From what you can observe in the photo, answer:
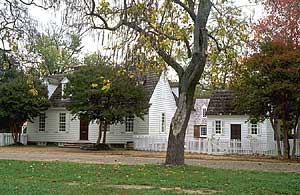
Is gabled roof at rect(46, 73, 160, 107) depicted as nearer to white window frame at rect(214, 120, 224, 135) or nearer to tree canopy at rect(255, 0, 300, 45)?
white window frame at rect(214, 120, 224, 135)

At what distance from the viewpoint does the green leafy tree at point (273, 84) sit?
77.7 feet

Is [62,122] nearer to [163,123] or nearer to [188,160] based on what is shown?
[163,123]

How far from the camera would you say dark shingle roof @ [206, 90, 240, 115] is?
113 ft

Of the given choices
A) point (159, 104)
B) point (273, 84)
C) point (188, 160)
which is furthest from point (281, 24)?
point (159, 104)

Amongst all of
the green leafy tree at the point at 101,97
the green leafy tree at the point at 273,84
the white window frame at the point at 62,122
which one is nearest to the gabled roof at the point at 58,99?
the white window frame at the point at 62,122

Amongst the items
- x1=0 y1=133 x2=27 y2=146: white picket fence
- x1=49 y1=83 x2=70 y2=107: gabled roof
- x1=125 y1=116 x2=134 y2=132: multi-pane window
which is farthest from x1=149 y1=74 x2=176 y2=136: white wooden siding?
x1=0 y1=133 x2=27 y2=146: white picket fence

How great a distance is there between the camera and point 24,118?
37062 mm

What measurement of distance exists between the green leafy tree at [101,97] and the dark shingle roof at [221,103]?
5.67 metres

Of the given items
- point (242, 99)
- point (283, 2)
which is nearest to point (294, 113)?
point (242, 99)

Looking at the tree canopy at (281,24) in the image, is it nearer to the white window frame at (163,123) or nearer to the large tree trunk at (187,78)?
the large tree trunk at (187,78)

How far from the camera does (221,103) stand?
35.2 metres

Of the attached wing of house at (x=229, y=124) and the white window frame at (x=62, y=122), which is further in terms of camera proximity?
the white window frame at (x=62, y=122)

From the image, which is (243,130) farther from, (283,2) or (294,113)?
(283,2)

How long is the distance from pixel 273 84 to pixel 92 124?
16.4m
